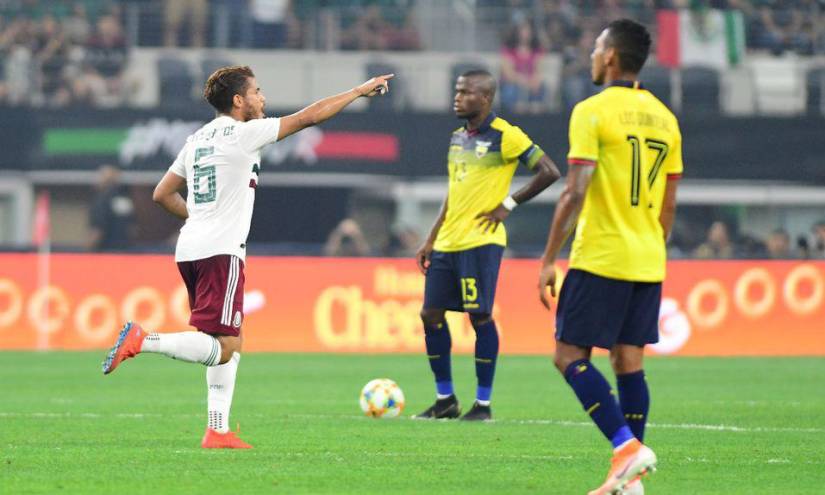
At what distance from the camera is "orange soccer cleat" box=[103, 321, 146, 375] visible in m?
8.42

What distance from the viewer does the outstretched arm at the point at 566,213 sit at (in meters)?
6.94

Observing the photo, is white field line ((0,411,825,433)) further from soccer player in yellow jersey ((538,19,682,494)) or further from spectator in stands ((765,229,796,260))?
spectator in stands ((765,229,796,260))

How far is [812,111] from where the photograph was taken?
26.9 metres

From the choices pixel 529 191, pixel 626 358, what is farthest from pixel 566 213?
pixel 529 191

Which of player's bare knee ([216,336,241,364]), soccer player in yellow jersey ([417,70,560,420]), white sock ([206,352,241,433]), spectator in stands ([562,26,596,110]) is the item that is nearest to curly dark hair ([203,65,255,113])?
player's bare knee ([216,336,241,364])

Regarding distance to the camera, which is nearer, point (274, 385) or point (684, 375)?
point (274, 385)

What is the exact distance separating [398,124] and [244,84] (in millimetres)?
17354

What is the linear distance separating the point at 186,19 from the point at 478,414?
1714cm

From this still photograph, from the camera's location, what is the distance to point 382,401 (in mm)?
11164

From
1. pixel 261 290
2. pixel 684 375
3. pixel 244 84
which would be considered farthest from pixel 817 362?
pixel 244 84

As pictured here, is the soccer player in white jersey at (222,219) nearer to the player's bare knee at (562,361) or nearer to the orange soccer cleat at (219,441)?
the orange soccer cleat at (219,441)

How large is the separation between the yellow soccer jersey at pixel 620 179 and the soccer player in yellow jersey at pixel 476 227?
373cm

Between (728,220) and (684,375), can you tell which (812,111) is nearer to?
(728,220)

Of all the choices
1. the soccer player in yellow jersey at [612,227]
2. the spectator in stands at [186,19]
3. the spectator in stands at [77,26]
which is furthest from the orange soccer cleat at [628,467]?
the spectator in stands at [186,19]
